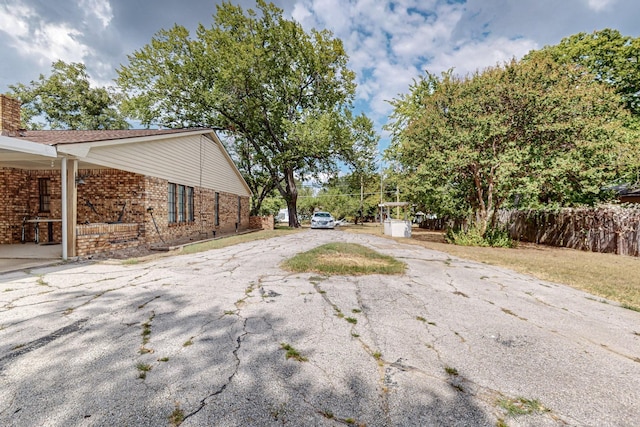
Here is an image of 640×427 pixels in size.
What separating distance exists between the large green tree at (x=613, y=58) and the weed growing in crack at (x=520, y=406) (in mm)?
27460

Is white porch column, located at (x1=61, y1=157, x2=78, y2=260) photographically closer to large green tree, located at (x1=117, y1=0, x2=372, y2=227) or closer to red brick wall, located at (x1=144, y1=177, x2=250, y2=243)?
red brick wall, located at (x1=144, y1=177, x2=250, y2=243)

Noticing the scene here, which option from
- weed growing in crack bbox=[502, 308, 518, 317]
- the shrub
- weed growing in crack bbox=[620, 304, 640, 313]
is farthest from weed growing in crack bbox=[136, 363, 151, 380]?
the shrub

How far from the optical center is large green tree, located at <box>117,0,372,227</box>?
64.6 feet

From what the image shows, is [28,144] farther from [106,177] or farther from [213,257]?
[213,257]

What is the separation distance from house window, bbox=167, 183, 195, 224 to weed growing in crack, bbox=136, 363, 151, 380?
1012 cm

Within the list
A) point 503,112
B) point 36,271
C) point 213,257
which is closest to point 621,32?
point 503,112

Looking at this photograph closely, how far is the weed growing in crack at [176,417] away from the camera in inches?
63.6

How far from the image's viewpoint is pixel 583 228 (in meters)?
12.1

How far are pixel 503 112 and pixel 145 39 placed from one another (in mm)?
24094

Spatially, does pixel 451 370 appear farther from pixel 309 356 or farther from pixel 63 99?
pixel 63 99

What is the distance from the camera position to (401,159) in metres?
14.9

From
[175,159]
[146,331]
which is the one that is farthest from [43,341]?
[175,159]

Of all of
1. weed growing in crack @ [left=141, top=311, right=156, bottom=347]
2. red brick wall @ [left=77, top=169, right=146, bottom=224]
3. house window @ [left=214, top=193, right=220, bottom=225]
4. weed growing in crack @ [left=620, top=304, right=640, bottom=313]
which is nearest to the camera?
weed growing in crack @ [left=141, top=311, right=156, bottom=347]

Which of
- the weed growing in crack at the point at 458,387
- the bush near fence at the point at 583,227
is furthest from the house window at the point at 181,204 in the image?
the bush near fence at the point at 583,227
